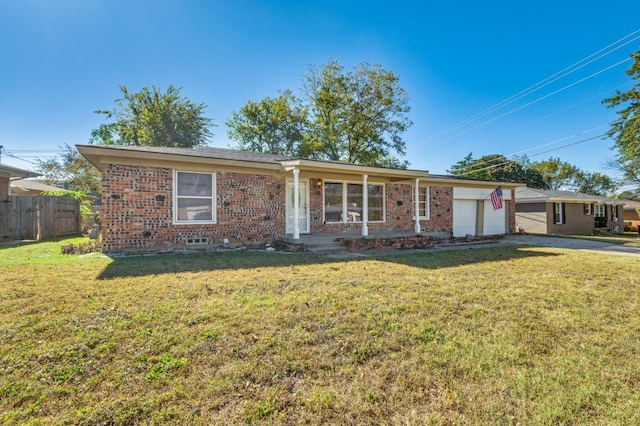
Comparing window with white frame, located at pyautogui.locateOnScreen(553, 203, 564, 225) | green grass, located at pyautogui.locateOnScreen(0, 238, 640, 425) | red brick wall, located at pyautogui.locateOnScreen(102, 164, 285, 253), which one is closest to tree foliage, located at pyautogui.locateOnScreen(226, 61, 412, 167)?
window with white frame, located at pyautogui.locateOnScreen(553, 203, 564, 225)

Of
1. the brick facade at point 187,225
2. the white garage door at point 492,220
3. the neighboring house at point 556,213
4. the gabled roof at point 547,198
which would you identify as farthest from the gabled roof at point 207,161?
the neighboring house at point 556,213

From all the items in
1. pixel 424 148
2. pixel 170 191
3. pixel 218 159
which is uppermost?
pixel 424 148

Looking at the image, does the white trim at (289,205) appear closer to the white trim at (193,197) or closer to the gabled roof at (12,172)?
the white trim at (193,197)

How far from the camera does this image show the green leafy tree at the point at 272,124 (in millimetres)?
24812

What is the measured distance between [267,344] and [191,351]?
669 millimetres

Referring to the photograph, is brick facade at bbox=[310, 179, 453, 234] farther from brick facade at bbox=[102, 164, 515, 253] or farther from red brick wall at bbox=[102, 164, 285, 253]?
red brick wall at bbox=[102, 164, 285, 253]

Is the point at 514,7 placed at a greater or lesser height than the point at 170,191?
greater

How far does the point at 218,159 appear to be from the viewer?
838 centimetres

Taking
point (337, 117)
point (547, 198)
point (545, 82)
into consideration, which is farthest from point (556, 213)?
point (337, 117)

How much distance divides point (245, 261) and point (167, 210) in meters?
3.05

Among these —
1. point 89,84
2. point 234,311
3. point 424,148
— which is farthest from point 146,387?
point 424,148

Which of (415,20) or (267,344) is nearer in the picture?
(267,344)

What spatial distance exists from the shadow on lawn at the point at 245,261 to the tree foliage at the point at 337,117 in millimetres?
Result: 16445

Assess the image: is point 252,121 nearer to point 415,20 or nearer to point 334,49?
point 334,49
